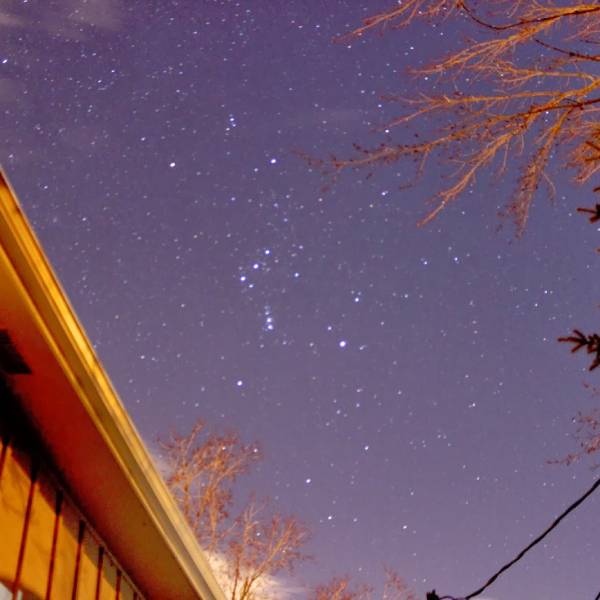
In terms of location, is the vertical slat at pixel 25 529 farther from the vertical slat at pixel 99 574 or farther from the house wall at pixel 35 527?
the vertical slat at pixel 99 574

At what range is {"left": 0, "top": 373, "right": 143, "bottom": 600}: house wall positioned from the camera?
280 cm

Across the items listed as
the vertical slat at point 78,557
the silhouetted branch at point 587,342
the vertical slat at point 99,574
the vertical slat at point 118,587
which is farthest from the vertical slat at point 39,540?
the silhouetted branch at point 587,342

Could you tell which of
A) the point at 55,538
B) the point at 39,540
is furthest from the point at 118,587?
the point at 39,540

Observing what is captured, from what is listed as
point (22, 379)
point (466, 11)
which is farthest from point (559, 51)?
point (22, 379)

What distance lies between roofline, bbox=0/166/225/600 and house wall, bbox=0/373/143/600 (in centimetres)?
22

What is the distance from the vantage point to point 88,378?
2803 millimetres

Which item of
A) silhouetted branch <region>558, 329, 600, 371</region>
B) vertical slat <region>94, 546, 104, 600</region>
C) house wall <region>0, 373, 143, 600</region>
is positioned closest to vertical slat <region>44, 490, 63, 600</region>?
house wall <region>0, 373, 143, 600</region>

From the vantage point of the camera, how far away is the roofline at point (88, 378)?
240 cm

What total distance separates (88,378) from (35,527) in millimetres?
702

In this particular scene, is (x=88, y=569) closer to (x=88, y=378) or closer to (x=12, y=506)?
(x=12, y=506)

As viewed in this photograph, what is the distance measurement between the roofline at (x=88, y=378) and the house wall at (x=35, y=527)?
216 mm

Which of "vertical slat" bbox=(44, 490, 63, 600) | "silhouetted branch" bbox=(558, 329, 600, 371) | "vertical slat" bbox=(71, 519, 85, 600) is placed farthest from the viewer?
"vertical slat" bbox=(71, 519, 85, 600)

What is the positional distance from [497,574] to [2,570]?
190 centimetres

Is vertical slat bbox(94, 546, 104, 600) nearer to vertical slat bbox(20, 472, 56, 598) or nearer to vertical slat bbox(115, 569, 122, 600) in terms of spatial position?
vertical slat bbox(115, 569, 122, 600)
